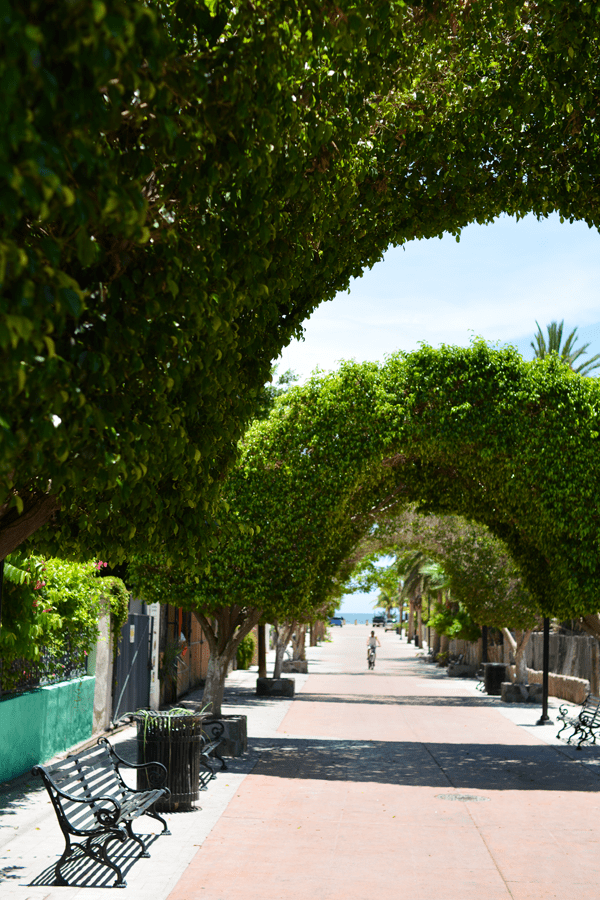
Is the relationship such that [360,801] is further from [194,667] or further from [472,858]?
[194,667]

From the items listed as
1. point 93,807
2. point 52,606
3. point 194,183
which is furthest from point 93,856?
point 194,183

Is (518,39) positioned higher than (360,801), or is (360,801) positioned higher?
(518,39)

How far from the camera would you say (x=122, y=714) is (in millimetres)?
17672

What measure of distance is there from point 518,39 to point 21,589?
772cm

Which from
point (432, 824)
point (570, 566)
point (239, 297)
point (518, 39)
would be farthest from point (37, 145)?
point (570, 566)

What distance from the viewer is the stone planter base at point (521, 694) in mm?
A: 27328

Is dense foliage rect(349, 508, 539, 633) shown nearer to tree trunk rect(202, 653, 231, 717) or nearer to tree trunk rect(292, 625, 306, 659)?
tree trunk rect(202, 653, 231, 717)

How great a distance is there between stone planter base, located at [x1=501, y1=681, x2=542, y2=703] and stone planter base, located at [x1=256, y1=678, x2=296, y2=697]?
656 cm

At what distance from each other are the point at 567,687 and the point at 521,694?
4.86 ft

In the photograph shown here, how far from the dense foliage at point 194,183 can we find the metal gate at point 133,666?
440 inches

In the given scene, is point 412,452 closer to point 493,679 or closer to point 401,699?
point 401,699

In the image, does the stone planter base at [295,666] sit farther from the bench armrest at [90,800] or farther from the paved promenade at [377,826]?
the bench armrest at [90,800]

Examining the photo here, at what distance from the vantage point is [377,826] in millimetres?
10070

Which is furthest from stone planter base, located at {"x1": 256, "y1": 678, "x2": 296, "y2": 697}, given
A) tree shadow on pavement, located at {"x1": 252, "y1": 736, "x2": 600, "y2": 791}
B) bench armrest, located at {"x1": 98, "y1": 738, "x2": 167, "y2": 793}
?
bench armrest, located at {"x1": 98, "y1": 738, "x2": 167, "y2": 793}
